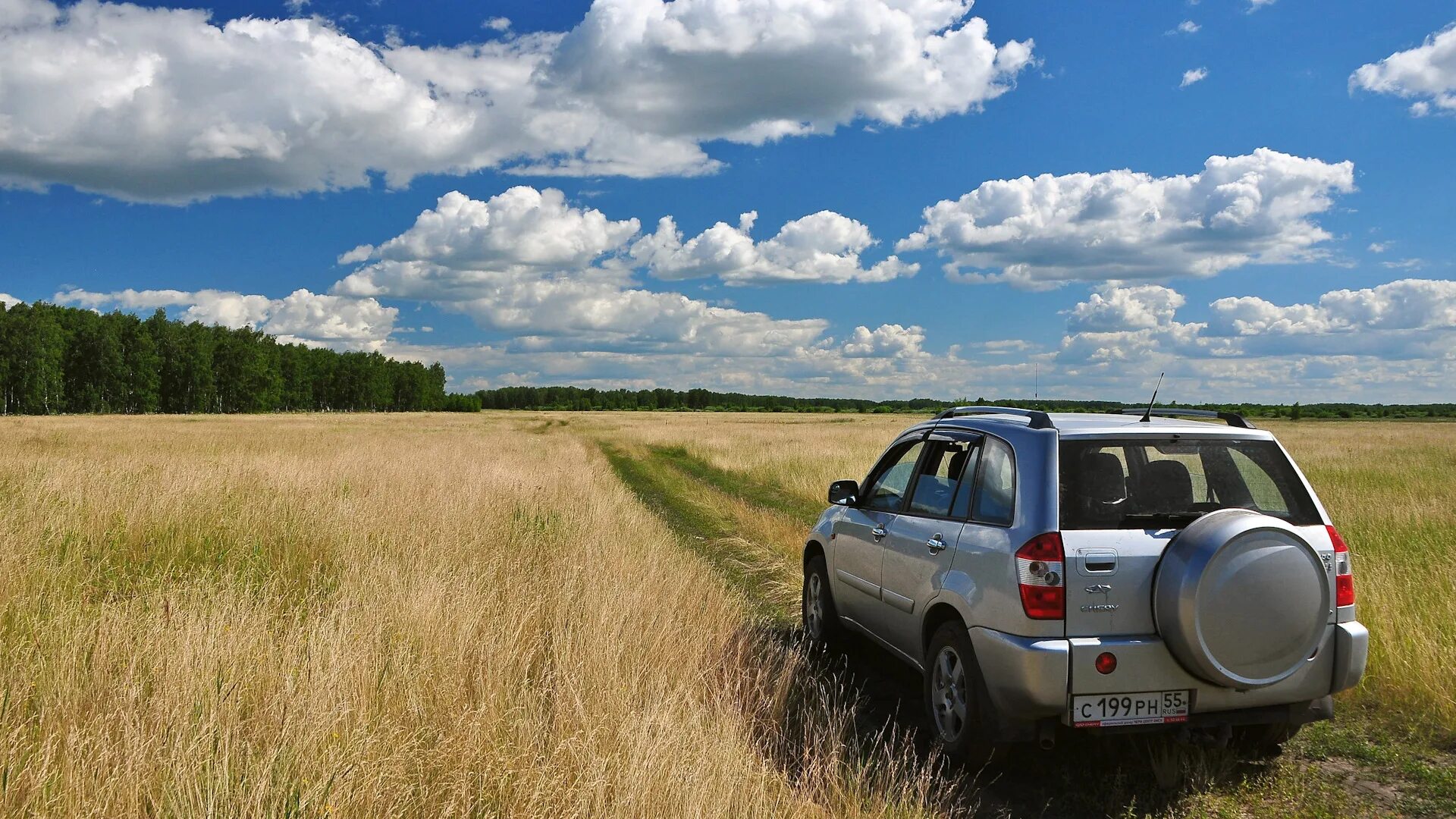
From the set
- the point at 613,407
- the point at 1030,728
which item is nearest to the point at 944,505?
the point at 1030,728

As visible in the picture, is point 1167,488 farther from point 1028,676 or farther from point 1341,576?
point 1028,676

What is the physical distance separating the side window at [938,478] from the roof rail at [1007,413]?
8.4 inches

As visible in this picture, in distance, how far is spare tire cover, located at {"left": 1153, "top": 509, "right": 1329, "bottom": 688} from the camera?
4.09 metres

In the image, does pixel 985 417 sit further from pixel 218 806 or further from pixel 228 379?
pixel 228 379

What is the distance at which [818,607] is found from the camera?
7.46 m

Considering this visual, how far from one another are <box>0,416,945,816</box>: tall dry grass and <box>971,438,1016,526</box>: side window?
53.1 inches

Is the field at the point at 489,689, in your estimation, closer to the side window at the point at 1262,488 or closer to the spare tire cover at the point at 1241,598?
the spare tire cover at the point at 1241,598

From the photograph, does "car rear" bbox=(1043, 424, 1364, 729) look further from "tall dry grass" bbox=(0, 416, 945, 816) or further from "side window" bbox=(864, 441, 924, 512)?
"side window" bbox=(864, 441, 924, 512)

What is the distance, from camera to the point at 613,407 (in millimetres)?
177500

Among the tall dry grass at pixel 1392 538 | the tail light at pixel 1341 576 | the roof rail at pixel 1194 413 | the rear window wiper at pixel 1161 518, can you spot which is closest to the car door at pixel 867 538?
the roof rail at pixel 1194 413

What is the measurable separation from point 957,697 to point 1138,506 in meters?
1.37

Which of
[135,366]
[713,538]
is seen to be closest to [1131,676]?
[713,538]

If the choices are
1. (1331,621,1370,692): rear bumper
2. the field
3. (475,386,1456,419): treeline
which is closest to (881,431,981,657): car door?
the field

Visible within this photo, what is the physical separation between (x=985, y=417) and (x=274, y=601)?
5018 millimetres
